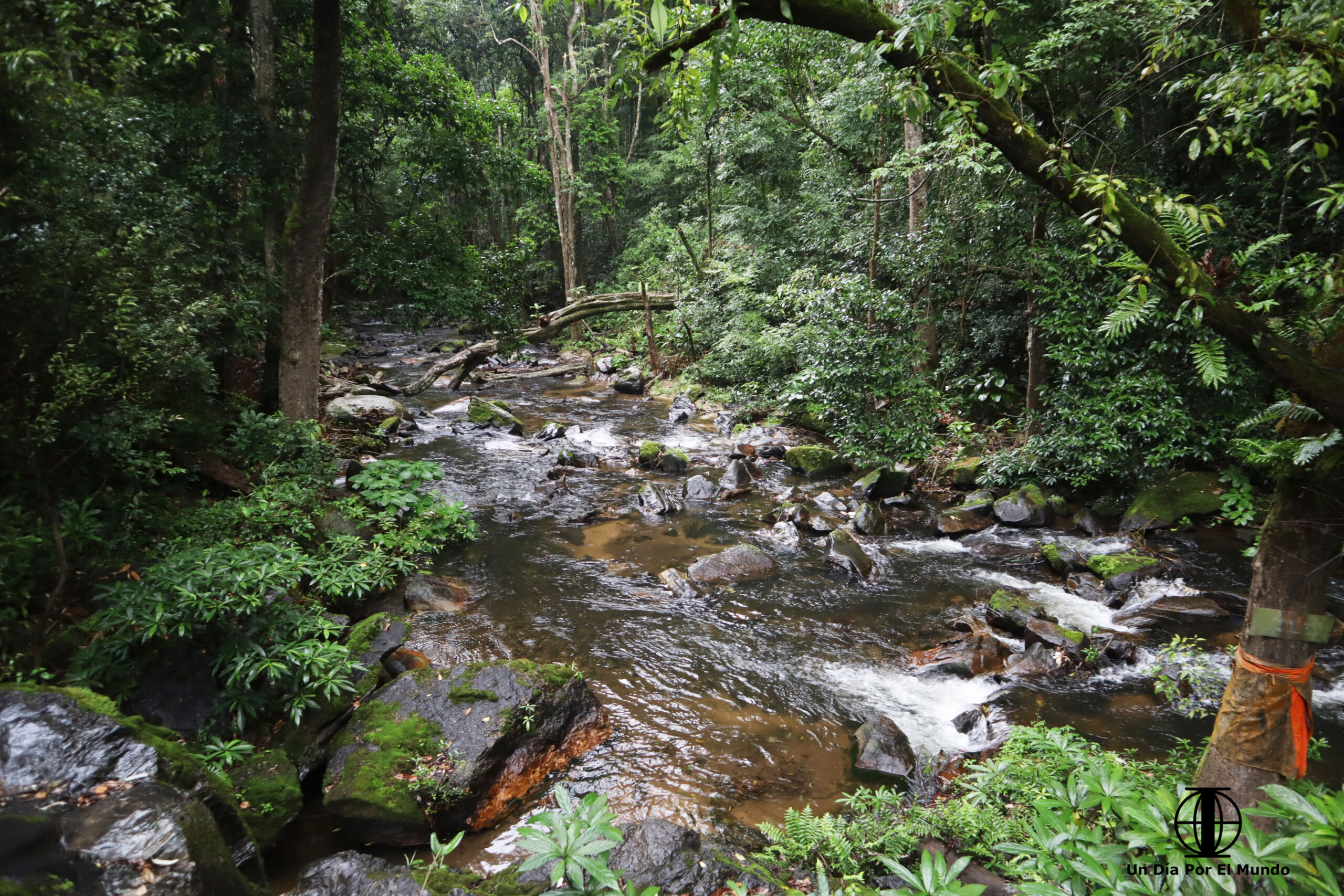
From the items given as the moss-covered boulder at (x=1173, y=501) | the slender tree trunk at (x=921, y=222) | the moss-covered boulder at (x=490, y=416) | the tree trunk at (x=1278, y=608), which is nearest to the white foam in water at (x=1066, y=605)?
the moss-covered boulder at (x=1173, y=501)

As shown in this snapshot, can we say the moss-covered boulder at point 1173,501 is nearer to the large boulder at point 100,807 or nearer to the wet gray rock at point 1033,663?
the wet gray rock at point 1033,663

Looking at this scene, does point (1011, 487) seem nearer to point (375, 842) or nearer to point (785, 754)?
point (785, 754)

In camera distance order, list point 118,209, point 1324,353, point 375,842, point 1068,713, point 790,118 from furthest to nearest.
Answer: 1. point 790,118
2. point 1068,713
3. point 118,209
4. point 375,842
5. point 1324,353

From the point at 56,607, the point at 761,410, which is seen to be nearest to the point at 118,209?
the point at 56,607

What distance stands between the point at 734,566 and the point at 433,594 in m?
3.73

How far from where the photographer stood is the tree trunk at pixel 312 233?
7.41m

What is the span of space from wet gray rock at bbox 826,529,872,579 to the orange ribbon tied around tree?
525 cm

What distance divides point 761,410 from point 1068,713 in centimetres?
1027

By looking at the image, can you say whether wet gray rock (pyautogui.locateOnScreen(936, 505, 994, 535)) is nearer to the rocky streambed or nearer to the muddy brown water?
the rocky streambed

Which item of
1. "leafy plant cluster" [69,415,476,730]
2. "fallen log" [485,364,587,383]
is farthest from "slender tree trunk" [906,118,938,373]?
"fallen log" [485,364,587,383]

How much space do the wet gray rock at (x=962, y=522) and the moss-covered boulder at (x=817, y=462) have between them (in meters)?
2.35

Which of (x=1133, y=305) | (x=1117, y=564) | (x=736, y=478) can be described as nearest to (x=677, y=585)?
(x=736, y=478)

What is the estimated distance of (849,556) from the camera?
8188 millimetres

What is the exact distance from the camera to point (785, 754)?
4.99 meters
